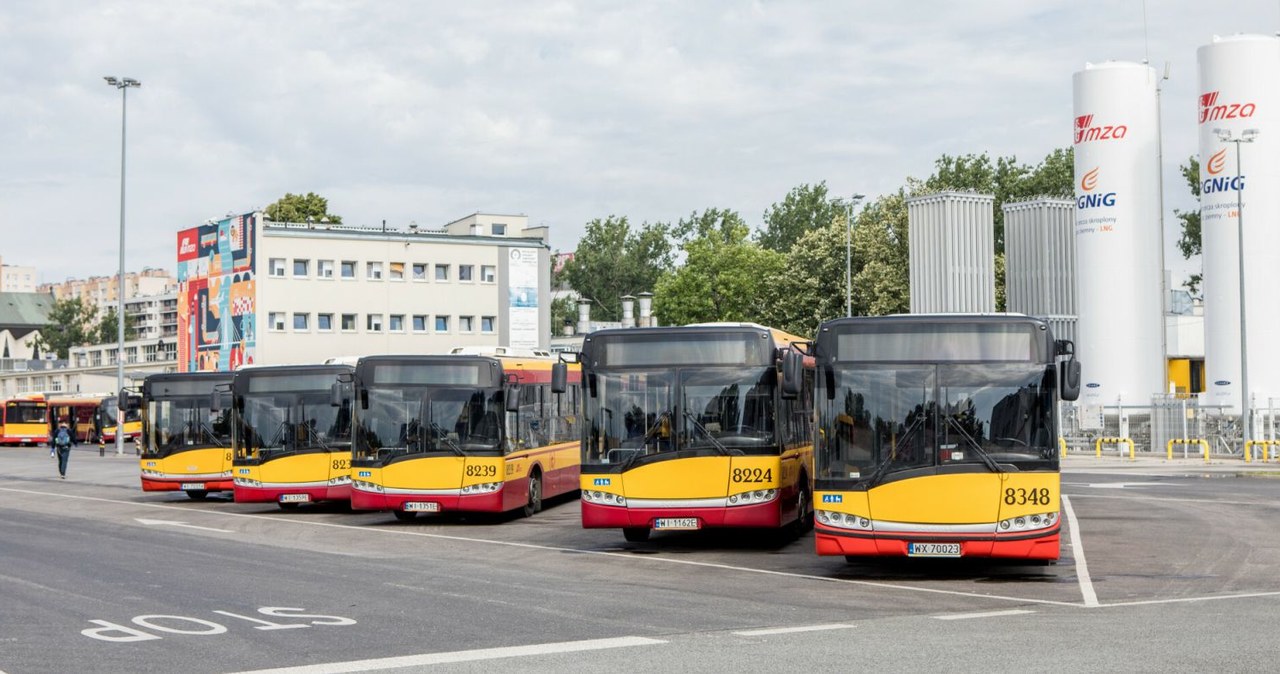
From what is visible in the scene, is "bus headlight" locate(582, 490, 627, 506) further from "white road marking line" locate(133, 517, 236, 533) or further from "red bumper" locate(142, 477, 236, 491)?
"red bumper" locate(142, 477, 236, 491)

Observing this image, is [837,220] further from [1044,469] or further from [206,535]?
[1044,469]

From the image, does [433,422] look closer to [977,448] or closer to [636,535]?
[636,535]

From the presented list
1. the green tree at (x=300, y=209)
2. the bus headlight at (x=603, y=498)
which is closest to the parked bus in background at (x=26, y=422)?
the green tree at (x=300, y=209)

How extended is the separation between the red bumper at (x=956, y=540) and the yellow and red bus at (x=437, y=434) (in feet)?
30.3

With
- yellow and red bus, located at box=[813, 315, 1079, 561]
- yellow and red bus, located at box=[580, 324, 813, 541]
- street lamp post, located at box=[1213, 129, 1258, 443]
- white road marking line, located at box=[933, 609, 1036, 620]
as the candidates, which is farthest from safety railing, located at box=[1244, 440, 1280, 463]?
white road marking line, located at box=[933, 609, 1036, 620]

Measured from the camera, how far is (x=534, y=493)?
87.0ft

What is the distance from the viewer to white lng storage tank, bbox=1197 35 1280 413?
49438mm

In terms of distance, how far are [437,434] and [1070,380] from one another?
1181 centimetres

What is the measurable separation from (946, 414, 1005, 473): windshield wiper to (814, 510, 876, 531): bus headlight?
1.31 meters

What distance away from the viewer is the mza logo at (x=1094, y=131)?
5319cm

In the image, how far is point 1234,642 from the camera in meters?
11.1

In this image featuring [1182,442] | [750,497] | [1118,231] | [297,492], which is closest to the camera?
[750,497]

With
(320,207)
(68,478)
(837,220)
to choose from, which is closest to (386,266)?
(320,207)

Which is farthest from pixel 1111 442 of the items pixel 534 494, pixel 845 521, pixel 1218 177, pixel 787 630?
pixel 787 630
